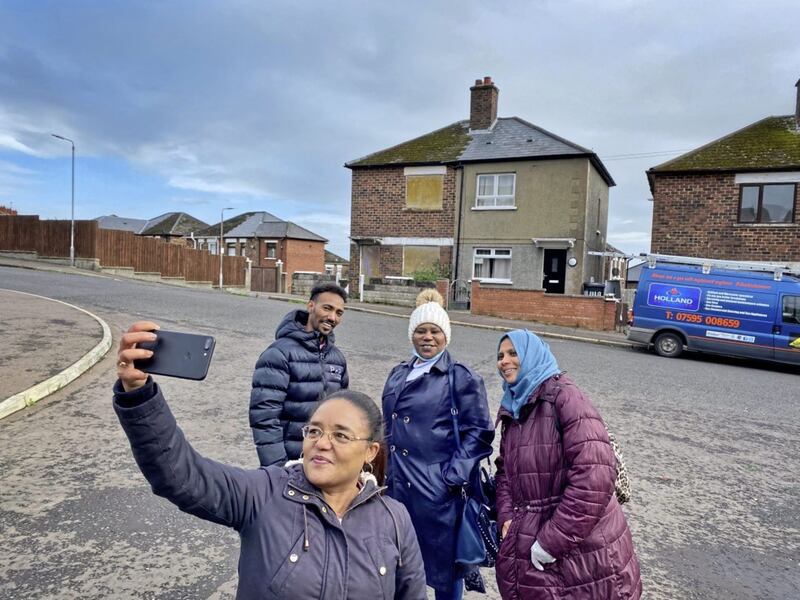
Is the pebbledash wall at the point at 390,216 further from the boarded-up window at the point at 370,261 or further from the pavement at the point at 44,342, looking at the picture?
the pavement at the point at 44,342

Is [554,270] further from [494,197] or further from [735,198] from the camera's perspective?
[735,198]

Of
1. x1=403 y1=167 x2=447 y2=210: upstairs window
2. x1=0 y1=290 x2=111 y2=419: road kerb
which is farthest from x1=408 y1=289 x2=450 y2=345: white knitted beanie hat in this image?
x1=403 y1=167 x2=447 y2=210: upstairs window

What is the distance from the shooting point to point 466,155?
2208 cm

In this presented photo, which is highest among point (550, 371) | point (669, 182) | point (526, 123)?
point (526, 123)

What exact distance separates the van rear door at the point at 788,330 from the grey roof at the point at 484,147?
9607 millimetres

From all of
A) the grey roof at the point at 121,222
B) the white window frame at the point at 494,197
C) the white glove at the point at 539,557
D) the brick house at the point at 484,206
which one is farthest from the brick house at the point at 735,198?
the grey roof at the point at 121,222

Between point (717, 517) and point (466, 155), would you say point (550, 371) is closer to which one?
point (717, 517)

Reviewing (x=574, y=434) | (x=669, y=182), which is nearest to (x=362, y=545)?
(x=574, y=434)

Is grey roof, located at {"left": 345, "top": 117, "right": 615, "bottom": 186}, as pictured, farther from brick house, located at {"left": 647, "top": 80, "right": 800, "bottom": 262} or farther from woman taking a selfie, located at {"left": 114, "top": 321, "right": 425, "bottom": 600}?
woman taking a selfie, located at {"left": 114, "top": 321, "right": 425, "bottom": 600}

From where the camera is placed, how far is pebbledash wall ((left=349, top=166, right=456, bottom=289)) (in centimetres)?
2238

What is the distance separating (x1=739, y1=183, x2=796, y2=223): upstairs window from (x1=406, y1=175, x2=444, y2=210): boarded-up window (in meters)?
10.8

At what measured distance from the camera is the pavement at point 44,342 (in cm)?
655

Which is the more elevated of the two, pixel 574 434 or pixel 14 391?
pixel 574 434

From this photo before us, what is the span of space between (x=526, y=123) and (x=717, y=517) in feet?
68.2
